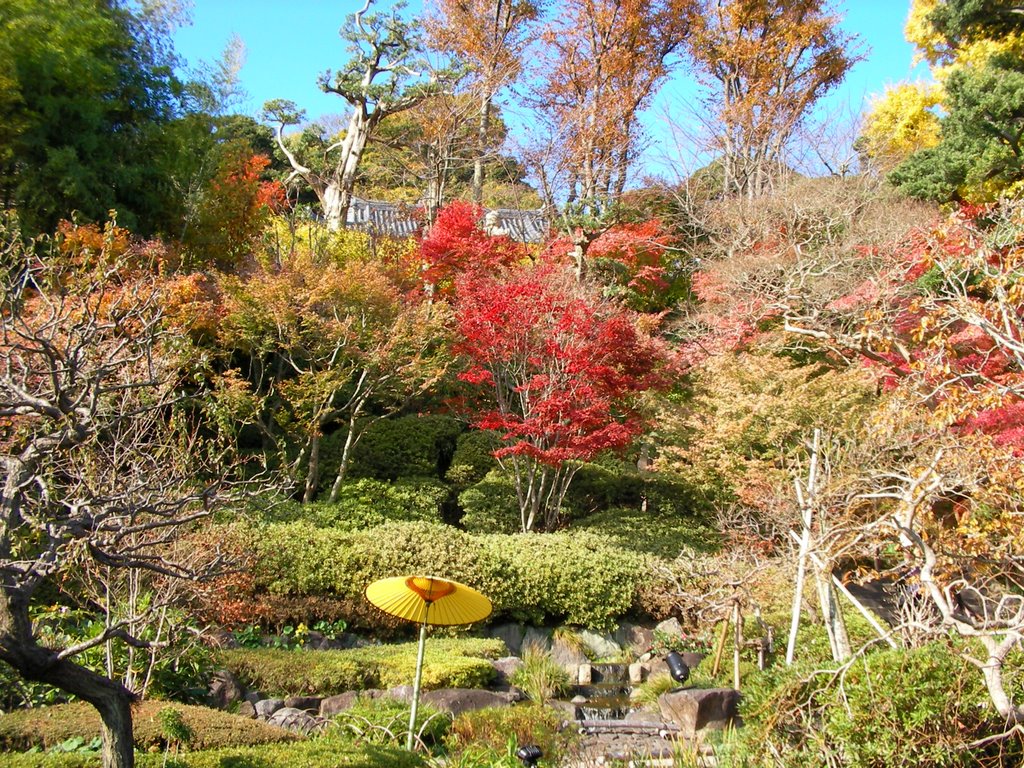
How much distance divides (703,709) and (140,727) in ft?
15.2

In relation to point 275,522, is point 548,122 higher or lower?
higher

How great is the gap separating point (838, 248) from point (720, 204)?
13.9 ft

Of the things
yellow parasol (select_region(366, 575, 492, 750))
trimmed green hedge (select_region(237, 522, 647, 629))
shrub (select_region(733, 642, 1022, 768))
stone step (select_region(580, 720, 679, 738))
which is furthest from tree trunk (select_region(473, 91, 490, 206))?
shrub (select_region(733, 642, 1022, 768))

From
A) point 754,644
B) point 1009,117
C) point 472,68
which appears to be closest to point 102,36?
point 472,68

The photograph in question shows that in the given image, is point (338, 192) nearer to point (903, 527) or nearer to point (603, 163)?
point (603, 163)

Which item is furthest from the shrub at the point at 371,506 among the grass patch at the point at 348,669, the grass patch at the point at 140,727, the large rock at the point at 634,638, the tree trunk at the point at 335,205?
A: the tree trunk at the point at 335,205

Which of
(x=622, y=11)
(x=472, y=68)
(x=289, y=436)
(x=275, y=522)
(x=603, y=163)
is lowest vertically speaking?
(x=275, y=522)

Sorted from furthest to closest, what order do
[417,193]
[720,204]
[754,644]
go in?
[417,193] < [720,204] < [754,644]

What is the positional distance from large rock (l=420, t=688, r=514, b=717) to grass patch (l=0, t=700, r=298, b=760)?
165 cm

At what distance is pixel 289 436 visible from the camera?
42.3ft

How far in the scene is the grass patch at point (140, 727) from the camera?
5301 mm

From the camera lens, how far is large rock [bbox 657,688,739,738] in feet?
24.0

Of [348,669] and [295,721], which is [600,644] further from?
[295,721]

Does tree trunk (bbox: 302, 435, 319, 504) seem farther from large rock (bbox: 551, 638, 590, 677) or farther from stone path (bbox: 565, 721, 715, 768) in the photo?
stone path (bbox: 565, 721, 715, 768)
